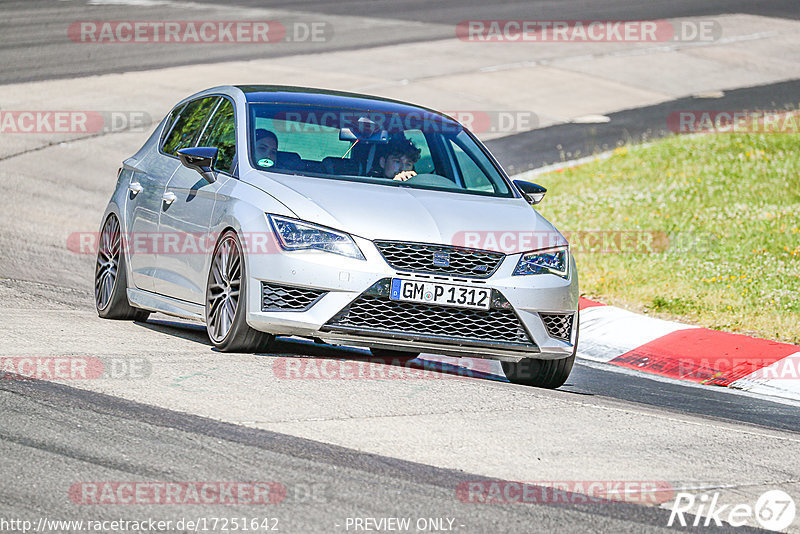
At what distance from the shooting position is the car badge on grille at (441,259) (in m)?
7.36

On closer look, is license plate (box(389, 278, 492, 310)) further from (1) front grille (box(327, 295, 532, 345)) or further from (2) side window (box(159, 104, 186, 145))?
(2) side window (box(159, 104, 186, 145))

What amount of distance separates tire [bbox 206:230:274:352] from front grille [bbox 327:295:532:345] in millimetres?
586

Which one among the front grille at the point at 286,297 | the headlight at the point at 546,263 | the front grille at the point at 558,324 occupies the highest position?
the headlight at the point at 546,263

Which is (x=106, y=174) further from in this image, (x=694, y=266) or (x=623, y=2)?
(x=623, y=2)

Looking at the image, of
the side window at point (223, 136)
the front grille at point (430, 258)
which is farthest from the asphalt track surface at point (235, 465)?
the side window at point (223, 136)

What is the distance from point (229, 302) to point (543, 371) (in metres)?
2.10

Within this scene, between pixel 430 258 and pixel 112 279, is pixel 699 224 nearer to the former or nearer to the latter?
pixel 112 279

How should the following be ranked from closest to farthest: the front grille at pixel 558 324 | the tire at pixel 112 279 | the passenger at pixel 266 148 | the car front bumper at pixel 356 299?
the car front bumper at pixel 356 299 < the front grille at pixel 558 324 < the passenger at pixel 266 148 < the tire at pixel 112 279

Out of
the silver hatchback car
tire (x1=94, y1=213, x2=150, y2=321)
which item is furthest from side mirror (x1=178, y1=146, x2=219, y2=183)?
tire (x1=94, y1=213, x2=150, y2=321)

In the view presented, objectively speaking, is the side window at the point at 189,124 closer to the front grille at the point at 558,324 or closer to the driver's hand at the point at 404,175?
the driver's hand at the point at 404,175

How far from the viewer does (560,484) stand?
542cm

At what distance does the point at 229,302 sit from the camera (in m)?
7.71

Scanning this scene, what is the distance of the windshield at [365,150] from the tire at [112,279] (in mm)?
1719

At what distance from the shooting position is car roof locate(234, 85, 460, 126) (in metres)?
8.84
